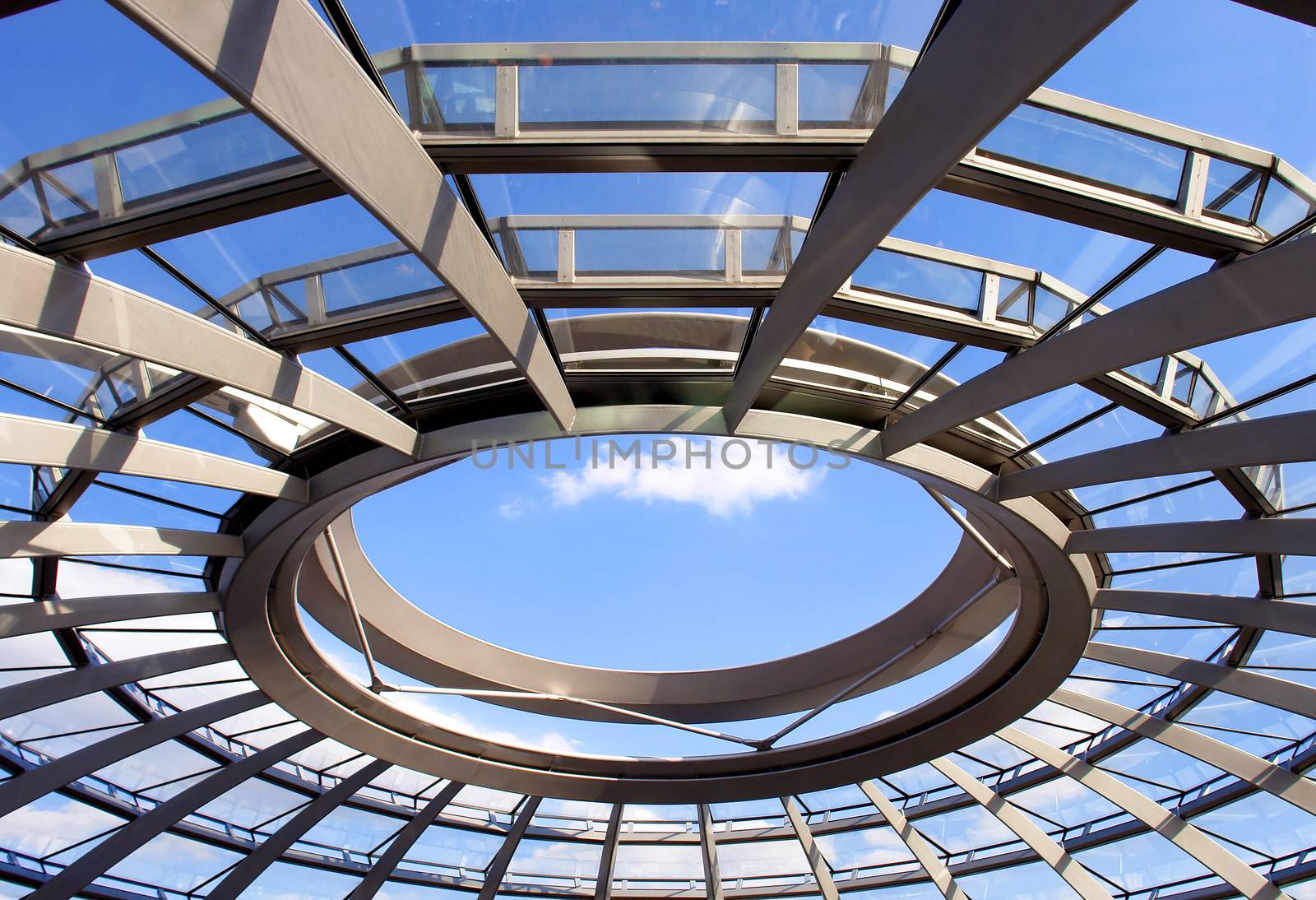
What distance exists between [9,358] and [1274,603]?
18668 millimetres

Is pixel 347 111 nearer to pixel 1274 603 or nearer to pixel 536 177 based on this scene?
pixel 536 177

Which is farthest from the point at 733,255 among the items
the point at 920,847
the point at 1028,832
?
the point at 920,847

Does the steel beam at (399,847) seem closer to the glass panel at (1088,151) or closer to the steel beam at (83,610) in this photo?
the steel beam at (83,610)

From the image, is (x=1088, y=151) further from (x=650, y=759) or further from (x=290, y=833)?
(x=290, y=833)

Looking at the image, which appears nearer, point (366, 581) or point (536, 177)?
point (536, 177)

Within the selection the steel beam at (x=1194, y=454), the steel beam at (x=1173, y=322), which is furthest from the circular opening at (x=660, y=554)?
the steel beam at (x=1173, y=322)

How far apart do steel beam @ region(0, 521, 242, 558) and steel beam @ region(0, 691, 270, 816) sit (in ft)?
22.2

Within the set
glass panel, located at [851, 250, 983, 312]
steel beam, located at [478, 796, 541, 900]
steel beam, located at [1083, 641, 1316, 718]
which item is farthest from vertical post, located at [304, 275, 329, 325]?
steel beam, located at [478, 796, 541, 900]

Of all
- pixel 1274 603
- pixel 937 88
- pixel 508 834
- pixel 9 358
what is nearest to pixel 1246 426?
pixel 1274 603

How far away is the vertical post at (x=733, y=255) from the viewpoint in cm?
877

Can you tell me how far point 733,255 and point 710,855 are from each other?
25.5 m

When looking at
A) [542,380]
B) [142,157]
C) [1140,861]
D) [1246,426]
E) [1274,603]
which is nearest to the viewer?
[142,157]

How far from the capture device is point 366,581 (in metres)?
19.7

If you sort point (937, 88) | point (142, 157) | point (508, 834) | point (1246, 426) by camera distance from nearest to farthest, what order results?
point (937, 88) < point (142, 157) < point (1246, 426) < point (508, 834)
